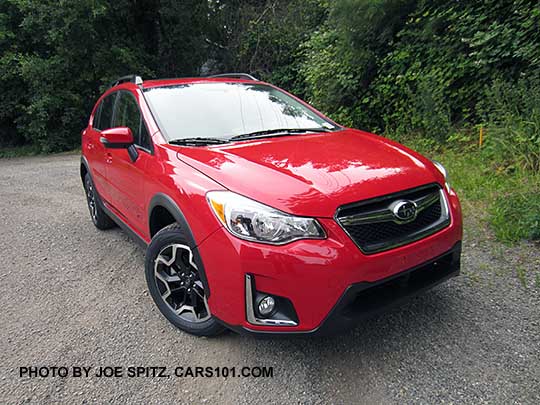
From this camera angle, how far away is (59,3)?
36.1ft

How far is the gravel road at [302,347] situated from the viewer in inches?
77.4

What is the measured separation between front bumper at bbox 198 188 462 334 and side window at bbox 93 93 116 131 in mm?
2476

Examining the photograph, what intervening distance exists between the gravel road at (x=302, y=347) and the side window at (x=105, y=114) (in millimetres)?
1519

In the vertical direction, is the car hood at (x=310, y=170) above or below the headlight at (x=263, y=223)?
above

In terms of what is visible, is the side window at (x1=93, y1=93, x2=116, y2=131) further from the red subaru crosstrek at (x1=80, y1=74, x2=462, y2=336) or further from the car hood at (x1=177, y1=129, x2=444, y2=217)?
the car hood at (x1=177, y1=129, x2=444, y2=217)

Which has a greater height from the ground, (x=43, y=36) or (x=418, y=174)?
(x=43, y=36)

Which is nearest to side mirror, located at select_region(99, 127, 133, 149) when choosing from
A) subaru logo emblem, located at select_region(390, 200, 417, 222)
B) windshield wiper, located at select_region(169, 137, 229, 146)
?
windshield wiper, located at select_region(169, 137, 229, 146)

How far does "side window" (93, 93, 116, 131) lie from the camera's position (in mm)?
3865

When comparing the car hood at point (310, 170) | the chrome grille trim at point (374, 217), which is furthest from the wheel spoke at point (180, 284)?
the chrome grille trim at point (374, 217)

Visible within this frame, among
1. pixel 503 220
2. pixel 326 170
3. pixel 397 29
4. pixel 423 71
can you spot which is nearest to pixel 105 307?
pixel 326 170

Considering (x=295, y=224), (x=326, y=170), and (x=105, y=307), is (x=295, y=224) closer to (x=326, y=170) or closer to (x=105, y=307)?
(x=326, y=170)

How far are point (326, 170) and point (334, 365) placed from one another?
1085 millimetres

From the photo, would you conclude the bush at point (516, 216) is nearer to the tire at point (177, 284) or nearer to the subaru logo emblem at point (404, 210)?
the subaru logo emblem at point (404, 210)

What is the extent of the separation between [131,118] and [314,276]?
7.25 feet
